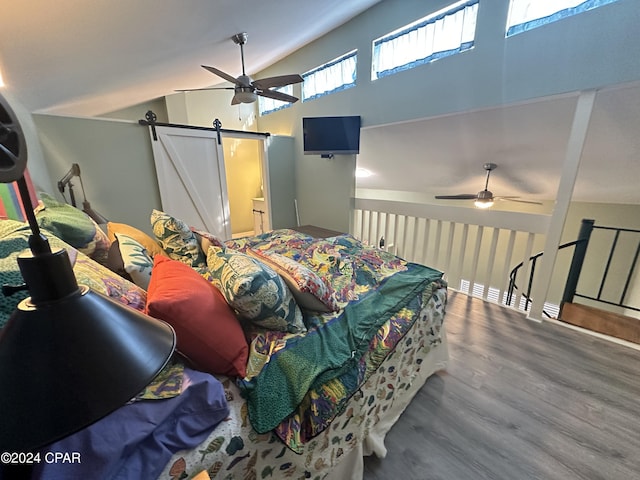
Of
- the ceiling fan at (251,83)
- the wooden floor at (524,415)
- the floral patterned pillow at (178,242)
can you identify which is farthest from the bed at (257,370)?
the ceiling fan at (251,83)

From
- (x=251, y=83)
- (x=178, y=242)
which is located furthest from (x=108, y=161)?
(x=178, y=242)

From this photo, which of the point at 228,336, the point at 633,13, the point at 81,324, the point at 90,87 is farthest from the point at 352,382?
the point at 90,87

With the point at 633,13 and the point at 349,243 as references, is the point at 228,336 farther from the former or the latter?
the point at 633,13

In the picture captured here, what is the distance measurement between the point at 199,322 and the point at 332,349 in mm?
550

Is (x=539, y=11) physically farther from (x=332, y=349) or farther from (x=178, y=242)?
(x=178, y=242)

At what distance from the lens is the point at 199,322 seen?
0.90 meters

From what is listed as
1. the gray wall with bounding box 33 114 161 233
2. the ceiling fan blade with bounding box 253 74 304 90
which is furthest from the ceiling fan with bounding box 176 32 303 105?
the gray wall with bounding box 33 114 161 233

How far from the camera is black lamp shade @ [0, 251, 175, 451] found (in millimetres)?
271

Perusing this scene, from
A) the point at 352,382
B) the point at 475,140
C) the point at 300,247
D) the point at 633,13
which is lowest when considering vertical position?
the point at 352,382

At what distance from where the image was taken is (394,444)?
1360 millimetres

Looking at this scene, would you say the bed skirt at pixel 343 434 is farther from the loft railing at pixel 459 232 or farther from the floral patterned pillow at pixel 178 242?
the loft railing at pixel 459 232

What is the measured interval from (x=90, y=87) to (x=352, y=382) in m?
3.53

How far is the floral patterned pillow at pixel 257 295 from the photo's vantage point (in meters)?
1.00

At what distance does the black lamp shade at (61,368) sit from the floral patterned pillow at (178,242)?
1.63 meters
